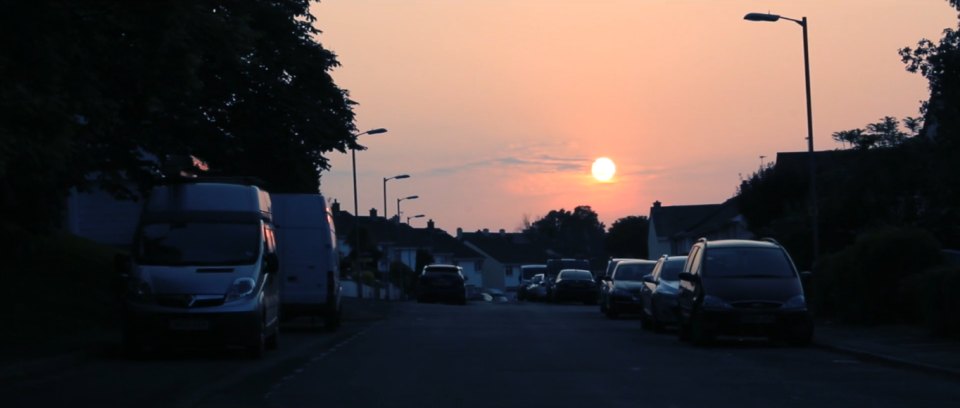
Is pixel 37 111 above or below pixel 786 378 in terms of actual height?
above

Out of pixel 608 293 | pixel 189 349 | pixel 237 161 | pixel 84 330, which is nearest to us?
pixel 189 349

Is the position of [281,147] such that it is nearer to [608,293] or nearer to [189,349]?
[608,293]

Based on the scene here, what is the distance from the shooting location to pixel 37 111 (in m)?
14.3

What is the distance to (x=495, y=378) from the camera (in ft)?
53.0

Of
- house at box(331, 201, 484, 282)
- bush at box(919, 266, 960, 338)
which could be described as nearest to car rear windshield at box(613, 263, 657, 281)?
bush at box(919, 266, 960, 338)

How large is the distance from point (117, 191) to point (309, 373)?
8.98 meters

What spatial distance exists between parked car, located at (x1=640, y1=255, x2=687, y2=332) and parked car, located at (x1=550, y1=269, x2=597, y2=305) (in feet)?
76.9

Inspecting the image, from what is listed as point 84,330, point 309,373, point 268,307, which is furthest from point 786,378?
point 84,330

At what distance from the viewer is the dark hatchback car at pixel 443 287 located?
54812 mm

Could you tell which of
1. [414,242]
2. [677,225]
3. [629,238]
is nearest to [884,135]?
[677,225]

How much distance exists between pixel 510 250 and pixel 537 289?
9445 centimetres

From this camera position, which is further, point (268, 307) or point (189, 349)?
point (189, 349)

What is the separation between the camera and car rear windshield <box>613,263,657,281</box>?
36438 mm

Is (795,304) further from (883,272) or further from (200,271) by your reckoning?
(200,271)
